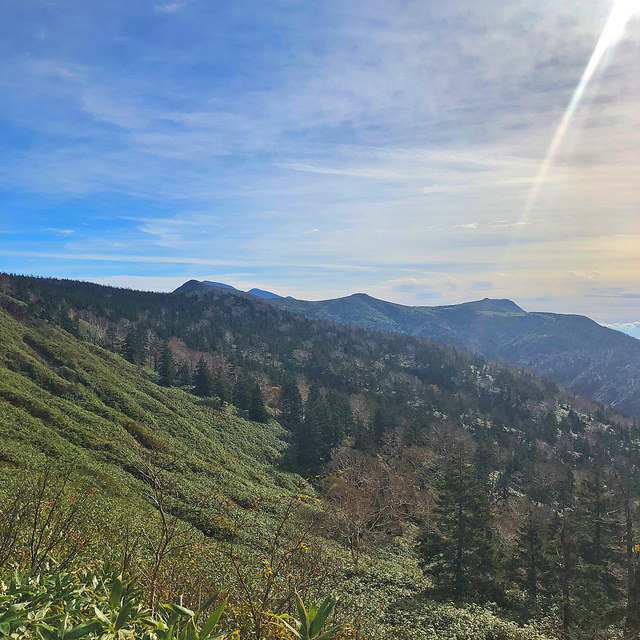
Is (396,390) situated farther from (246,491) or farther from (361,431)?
(246,491)

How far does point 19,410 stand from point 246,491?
21.1 metres

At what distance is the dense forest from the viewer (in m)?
10.0

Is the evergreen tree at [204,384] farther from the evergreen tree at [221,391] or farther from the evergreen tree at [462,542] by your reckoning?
the evergreen tree at [462,542]

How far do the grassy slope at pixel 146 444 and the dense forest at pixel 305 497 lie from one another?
0.24 m

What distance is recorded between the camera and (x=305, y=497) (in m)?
10.3

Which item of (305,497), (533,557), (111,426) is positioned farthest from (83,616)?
(111,426)

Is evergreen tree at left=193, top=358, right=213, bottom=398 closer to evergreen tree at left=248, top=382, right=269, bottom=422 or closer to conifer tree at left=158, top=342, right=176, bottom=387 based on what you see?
conifer tree at left=158, top=342, right=176, bottom=387

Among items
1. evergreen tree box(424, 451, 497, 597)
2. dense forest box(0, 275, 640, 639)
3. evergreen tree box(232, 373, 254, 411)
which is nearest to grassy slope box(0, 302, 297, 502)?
dense forest box(0, 275, 640, 639)

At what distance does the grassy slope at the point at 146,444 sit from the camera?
19.8 m

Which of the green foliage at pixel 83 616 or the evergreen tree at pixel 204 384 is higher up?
the green foliage at pixel 83 616

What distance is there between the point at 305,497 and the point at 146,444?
123 feet

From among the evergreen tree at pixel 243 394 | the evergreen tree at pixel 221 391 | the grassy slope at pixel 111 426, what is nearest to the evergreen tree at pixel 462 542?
the grassy slope at pixel 111 426

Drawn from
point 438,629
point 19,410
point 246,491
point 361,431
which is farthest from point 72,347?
point 438,629

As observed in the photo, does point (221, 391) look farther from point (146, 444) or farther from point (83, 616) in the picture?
point (83, 616)
